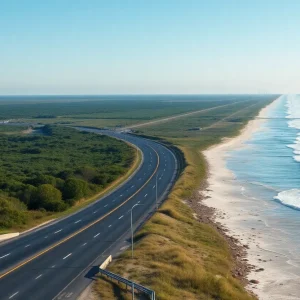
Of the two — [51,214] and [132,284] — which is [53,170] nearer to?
[51,214]

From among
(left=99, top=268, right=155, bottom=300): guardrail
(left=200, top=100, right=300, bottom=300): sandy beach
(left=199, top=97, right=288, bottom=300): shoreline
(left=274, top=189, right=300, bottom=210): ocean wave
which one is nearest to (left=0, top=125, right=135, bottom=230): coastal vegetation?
(left=199, top=97, right=288, bottom=300): shoreline

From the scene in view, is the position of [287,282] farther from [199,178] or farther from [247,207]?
[199,178]

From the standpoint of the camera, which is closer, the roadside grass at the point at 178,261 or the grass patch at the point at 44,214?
the roadside grass at the point at 178,261

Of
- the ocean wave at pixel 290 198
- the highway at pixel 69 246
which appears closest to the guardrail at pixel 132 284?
the highway at pixel 69 246

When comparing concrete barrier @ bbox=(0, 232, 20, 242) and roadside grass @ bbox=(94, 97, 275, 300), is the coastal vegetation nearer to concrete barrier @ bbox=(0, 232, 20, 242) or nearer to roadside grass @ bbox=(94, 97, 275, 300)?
concrete barrier @ bbox=(0, 232, 20, 242)

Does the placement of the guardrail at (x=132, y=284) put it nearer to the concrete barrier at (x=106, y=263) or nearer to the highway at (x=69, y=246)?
the concrete barrier at (x=106, y=263)

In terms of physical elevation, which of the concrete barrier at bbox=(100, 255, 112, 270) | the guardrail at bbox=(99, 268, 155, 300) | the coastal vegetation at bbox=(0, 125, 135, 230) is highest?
the guardrail at bbox=(99, 268, 155, 300)

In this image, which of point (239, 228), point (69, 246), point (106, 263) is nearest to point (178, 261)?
point (106, 263)
